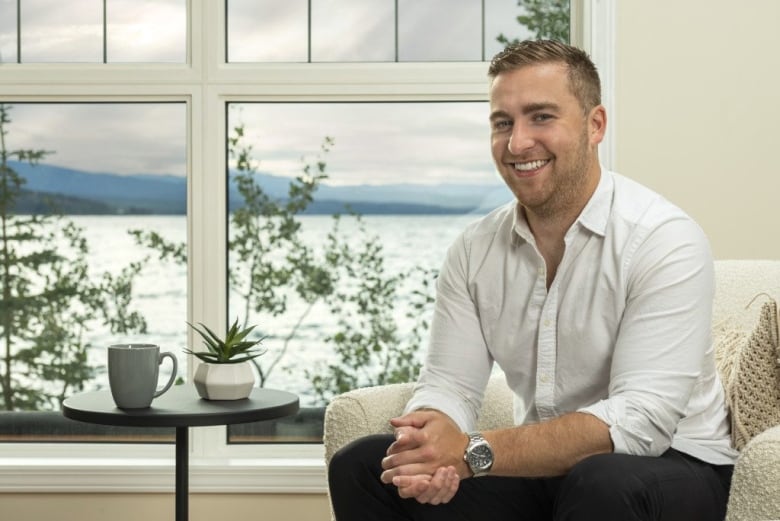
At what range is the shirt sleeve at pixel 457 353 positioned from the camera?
7.03 feet

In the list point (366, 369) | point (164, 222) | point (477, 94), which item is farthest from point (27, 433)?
point (477, 94)

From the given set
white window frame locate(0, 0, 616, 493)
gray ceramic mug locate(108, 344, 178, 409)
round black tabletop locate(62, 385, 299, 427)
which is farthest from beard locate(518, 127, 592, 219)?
white window frame locate(0, 0, 616, 493)

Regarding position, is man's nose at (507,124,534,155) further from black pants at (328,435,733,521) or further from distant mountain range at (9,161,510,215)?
distant mountain range at (9,161,510,215)

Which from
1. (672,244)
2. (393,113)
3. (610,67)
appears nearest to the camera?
(672,244)

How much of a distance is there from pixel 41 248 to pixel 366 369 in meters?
1.07

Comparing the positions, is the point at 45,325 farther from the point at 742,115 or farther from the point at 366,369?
the point at 742,115

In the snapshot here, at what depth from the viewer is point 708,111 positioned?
3035 mm

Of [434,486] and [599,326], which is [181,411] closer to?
[434,486]

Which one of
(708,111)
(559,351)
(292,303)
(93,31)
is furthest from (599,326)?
(93,31)

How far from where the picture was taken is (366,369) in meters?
3.24

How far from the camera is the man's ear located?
6.84 ft

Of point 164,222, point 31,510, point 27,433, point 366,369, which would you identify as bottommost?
point 31,510

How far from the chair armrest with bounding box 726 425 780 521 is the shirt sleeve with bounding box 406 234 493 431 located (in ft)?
1.94

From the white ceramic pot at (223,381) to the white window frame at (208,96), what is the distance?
0.65 meters
